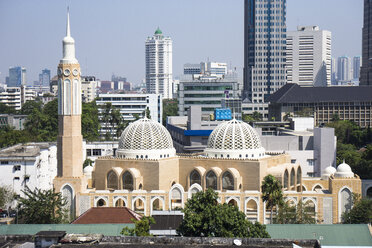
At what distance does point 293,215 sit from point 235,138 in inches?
412

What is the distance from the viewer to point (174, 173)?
6762cm

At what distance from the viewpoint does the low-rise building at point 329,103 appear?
15725cm

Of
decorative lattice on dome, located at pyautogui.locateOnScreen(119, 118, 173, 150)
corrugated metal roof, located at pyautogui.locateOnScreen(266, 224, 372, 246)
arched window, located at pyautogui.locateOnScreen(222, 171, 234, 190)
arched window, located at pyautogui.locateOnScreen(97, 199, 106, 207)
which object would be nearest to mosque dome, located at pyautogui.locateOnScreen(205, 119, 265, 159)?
Answer: arched window, located at pyautogui.locateOnScreen(222, 171, 234, 190)

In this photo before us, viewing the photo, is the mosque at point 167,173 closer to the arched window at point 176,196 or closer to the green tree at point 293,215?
the arched window at point 176,196

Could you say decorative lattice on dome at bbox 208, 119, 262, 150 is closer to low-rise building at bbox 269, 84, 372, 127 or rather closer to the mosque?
the mosque

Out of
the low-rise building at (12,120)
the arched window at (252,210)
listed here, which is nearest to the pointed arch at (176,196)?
the arched window at (252,210)

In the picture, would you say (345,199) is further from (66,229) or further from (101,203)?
(66,229)

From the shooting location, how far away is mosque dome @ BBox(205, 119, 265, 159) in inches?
2601

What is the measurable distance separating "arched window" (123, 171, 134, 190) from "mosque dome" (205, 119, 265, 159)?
25.6 ft

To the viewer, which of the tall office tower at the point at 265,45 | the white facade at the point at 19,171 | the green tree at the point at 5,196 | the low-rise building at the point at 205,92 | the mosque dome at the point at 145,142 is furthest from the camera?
the tall office tower at the point at 265,45

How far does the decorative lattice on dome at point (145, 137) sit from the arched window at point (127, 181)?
265cm

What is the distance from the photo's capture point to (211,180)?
66125mm

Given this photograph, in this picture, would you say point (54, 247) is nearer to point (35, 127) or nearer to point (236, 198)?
point (236, 198)

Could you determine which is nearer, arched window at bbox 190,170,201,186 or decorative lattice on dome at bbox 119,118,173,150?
decorative lattice on dome at bbox 119,118,173,150
